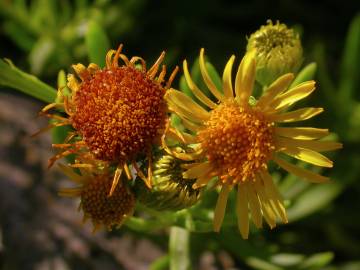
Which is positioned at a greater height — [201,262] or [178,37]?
[178,37]

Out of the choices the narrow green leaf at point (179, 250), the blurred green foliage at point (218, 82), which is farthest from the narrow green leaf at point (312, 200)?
the narrow green leaf at point (179, 250)

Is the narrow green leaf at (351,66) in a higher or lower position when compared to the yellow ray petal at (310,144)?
higher

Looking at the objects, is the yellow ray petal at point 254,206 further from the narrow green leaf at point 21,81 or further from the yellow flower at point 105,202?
the narrow green leaf at point 21,81

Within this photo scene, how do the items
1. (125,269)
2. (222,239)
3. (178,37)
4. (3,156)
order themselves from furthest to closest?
1. (178,37)
2. (3,156)
3. (125,269)
4. (222,239)

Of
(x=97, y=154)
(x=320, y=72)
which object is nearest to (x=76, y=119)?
(x=97, y=154)

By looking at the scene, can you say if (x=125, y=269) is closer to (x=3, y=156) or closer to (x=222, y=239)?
(x=222, y=239)

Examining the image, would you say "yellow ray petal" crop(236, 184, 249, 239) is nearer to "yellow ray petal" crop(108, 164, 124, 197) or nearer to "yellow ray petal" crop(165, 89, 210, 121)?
"yellow ray petal" crop(165, 89, 210, 121)

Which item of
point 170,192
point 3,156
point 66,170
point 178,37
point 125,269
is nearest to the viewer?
point 170,192
